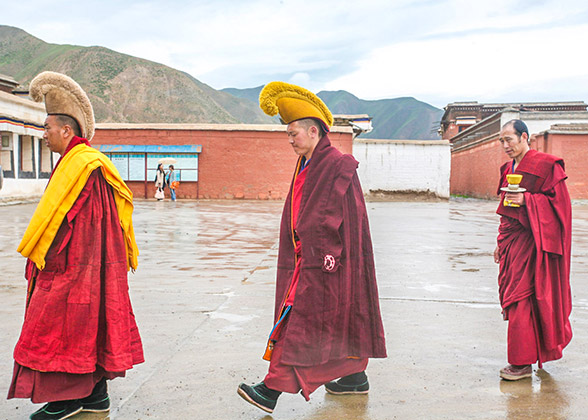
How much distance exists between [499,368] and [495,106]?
162 feet

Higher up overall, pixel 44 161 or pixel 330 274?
pixel 44 161

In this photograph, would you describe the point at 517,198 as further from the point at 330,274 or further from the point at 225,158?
the point at 225,158

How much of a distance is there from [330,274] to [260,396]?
0.72 m

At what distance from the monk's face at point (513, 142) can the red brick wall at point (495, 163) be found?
24184 millimetres

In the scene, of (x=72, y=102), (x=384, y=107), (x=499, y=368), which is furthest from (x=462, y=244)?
(x=384, y=107)

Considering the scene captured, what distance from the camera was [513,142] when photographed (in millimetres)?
3938

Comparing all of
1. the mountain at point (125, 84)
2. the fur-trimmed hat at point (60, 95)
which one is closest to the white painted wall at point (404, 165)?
the fur-trimmed hat at point (60, 95)

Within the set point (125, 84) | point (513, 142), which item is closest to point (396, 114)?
point (125, 84)

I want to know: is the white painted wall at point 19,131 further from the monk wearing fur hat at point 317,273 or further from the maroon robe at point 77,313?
the monk wearing fur hat at point 317,273

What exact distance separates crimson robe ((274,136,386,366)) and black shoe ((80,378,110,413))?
0.97 metres

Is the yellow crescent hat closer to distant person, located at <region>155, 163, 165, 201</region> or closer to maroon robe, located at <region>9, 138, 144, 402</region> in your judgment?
maroon robe, located at <region>9, 138, 144, 402</region>

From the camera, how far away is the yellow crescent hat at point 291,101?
3.23 metres

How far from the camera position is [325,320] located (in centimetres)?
305

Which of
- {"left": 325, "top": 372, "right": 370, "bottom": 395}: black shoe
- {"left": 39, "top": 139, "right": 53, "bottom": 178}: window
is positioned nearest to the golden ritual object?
{"left": 325, "top": 372, "right": 370, "bottom": 395}: black shoe
